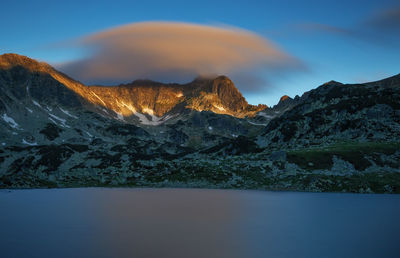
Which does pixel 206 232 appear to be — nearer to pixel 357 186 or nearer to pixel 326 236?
pixel 326 236

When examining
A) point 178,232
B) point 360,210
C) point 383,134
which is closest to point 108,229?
point 178,232

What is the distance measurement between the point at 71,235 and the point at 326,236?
1135 inches

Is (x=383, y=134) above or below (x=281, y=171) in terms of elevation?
above

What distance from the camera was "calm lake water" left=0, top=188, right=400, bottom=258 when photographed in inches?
1226

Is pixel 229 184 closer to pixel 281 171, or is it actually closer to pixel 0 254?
pixel 281 171

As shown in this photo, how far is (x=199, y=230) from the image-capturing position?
40.8 metres

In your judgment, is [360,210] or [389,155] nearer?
[360,210]

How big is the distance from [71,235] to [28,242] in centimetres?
473

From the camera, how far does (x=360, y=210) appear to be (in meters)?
58.4

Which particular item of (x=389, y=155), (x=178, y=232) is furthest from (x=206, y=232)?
(x=389, y=155)

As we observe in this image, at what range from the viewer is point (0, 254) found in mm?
29281

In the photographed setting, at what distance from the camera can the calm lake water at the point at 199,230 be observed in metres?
31.1

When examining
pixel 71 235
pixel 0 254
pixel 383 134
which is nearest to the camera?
pixel 0 254

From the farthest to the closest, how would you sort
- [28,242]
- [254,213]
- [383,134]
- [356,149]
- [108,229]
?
[383,134] < [356,149] < [254,213] < [108,229] < [28,242]
